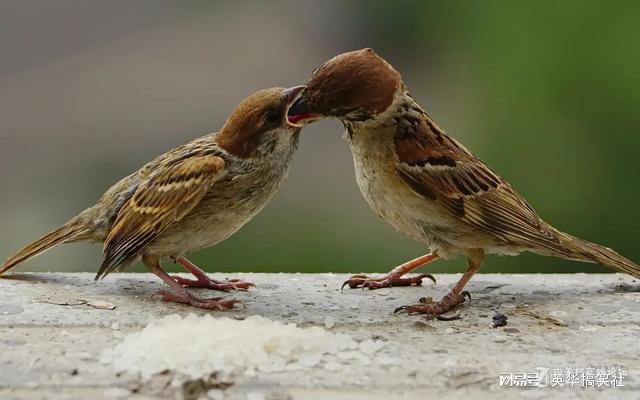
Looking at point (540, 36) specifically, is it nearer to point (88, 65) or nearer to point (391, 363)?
point (391, 363)

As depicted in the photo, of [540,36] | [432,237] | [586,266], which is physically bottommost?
[586,266]

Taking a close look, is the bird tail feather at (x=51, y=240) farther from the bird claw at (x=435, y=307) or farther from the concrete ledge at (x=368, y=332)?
the bird claw at (x=435, y=307)

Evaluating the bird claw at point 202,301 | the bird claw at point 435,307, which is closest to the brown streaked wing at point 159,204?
the bird claw at point 202,301

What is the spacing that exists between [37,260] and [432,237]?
3940mm

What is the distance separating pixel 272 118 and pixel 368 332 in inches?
38.1

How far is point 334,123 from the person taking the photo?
1015 centimetres

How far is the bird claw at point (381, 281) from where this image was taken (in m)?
4.66

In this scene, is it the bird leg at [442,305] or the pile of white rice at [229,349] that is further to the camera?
the bird leg at [442,305]

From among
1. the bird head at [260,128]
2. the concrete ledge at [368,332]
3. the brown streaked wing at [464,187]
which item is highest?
the bird head at [260,128]

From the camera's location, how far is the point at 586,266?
7.49 m

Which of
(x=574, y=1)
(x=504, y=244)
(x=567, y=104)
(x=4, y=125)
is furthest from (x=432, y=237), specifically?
(x=4, y=125)

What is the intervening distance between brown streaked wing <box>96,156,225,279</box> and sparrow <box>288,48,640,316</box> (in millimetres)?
439

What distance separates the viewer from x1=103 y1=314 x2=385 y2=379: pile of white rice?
11.1 feet

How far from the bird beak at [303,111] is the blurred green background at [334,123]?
2.68m
